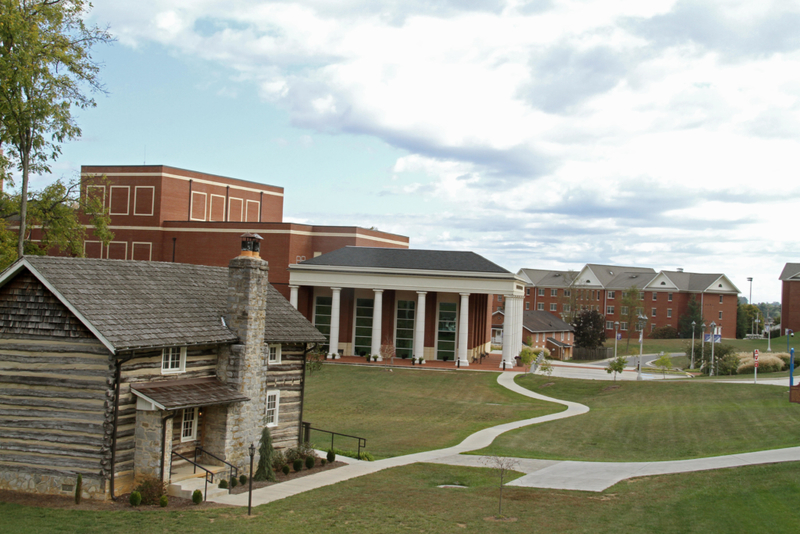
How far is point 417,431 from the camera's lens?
34094 mm

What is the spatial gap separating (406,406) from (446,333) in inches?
923

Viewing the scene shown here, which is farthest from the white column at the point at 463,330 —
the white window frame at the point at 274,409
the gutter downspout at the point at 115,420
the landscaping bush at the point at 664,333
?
the landscaping bush at the point at 664,333

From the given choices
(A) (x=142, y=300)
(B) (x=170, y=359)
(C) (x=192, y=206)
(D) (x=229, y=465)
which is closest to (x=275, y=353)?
(B) (x=170, y=359)

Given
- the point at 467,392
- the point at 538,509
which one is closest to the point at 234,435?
the point at 538,509

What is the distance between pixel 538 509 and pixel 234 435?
997 centimetres

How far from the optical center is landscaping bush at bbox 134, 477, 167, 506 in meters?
18.4

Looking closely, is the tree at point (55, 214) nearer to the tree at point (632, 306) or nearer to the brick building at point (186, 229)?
the brick building at point (186, 229)

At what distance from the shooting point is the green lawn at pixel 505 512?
635 inches

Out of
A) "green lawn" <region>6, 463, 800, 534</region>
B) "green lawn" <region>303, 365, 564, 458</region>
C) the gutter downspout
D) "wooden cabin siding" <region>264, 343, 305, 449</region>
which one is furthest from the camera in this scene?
"green lawn" <region>303, 365, 564, 458</region>

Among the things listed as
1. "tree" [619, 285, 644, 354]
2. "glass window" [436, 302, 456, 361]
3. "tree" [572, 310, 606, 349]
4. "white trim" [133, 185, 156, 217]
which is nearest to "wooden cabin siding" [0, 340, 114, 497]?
"glass window" [436, 302, 456, 361]

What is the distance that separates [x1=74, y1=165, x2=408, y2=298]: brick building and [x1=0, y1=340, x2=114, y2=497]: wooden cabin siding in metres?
53.0

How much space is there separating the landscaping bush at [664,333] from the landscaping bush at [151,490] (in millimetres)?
111774

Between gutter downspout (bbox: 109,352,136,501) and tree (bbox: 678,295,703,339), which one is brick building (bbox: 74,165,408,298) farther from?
tree (bbox: 678,295,703,339)

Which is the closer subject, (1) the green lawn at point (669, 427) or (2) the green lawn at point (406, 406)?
(1) the green lawn at point (669, 427)
